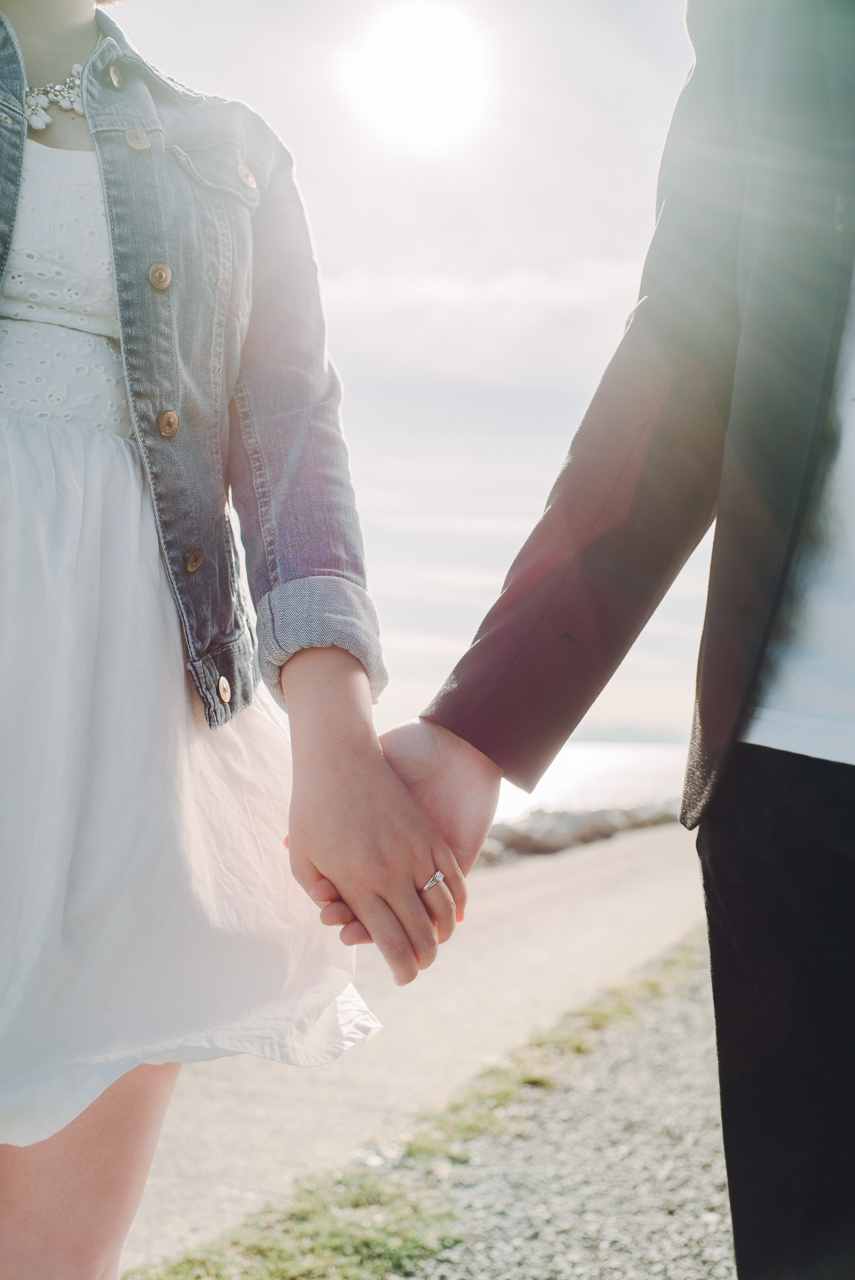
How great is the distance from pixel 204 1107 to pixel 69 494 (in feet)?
7.88

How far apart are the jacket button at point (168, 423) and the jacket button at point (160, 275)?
0.50 ft

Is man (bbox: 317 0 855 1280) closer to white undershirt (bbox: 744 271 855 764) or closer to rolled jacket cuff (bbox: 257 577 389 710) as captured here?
white undershirt (bbox: 744 271 855 764)

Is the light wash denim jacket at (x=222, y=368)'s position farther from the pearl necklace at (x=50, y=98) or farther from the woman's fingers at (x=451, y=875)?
the woman's fingers at (x=451, y=875)

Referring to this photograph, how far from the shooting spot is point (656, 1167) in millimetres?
2439

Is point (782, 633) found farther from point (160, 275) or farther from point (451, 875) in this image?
point (160, 275)

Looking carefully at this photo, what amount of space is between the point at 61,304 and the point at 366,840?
2.35 feet

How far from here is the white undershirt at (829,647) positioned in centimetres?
79

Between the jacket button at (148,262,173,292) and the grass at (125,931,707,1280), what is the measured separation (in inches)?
73.4

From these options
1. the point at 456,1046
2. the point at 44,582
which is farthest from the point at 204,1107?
the point at 44,582

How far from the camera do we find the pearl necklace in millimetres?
1144

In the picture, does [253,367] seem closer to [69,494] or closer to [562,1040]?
[69,494]

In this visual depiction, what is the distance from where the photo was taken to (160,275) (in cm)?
116

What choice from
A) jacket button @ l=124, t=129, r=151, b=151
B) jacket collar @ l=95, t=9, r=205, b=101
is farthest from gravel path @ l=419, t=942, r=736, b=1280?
jacket collar @ l=95, t=9, r=205, b=101

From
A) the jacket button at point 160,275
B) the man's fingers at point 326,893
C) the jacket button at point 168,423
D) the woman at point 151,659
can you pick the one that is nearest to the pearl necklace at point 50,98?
the woman at point 151,659
